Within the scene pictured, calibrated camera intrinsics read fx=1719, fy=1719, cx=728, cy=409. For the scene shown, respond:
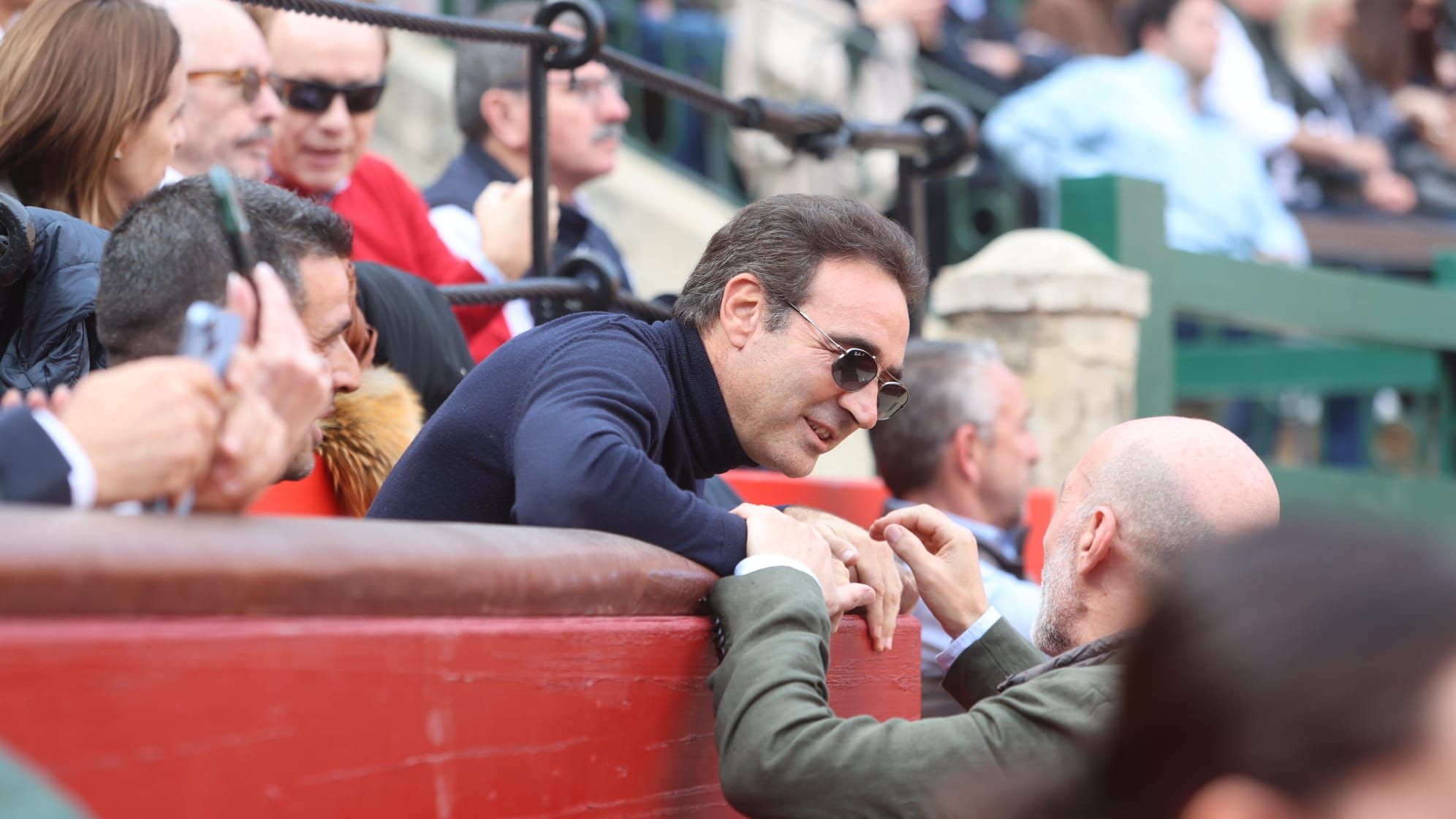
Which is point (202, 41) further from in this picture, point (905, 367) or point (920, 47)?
point (920, 47)

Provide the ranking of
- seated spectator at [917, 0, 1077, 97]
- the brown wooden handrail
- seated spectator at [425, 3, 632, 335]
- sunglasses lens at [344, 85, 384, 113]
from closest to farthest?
1. the brown wooden handrail
2. sunglasses lens at [344, 85, 384, 113]
3. seated spectator at [425, 3, 632, 335]
4. seated spectator at [917, 0, 1077, 97]

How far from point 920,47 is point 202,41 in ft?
17.1

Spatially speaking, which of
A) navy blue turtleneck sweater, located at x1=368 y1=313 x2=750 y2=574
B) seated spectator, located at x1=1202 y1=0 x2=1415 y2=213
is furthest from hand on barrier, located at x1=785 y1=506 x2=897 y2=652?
seated spectator, located at x1=1202 y1=0 x2=1415 y2=213

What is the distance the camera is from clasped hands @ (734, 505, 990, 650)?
228 cm

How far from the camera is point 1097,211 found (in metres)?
6.18

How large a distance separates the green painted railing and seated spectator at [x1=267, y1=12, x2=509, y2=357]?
2789 mm

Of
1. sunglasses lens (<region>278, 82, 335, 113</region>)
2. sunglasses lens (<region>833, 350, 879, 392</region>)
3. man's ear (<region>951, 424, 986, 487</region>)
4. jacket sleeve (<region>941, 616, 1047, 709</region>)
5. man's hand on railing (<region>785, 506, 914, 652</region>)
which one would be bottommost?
man's ear (<region>951, 424, 986, 487</region>)

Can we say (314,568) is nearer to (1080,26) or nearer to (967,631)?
(967,631)

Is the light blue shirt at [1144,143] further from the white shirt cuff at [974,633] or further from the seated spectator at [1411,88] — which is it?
the white shirt cuff at [974,633]

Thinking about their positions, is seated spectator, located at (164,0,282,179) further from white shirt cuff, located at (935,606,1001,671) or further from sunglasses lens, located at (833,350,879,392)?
white shirt cuff, located at (935,606,1001,671)

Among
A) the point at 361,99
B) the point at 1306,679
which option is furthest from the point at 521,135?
Result: the point at 1306,679

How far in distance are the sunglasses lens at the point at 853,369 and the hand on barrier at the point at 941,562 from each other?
22cm

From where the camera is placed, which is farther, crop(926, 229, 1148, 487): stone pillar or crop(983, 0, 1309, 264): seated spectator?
crop(983, 0, 1309, 264): seated spectator

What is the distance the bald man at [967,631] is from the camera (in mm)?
1953
